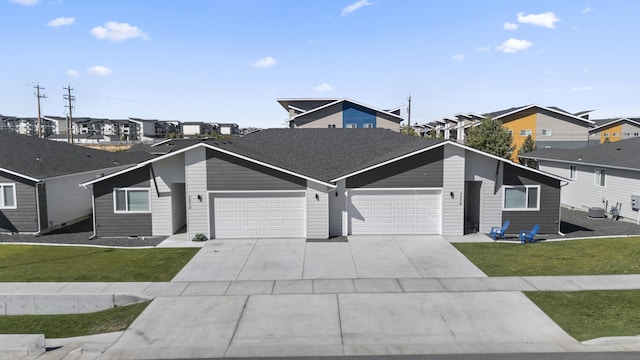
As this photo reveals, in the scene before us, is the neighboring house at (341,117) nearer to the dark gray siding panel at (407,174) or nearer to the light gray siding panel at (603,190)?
the light gray siding panel at (603,190)

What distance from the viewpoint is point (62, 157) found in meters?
25.2

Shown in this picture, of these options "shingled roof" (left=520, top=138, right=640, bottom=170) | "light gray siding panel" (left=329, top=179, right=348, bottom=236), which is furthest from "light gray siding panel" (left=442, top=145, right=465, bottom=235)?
"shingled roof" (left=520, top=138, right=640, bottom=170)

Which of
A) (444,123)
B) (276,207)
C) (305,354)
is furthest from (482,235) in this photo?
(444,123)

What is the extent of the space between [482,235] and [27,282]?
18.3 metres

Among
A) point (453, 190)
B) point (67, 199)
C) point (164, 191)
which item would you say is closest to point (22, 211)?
point (67, 199)

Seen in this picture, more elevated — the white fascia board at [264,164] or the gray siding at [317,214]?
the white fascia board at [264,164]

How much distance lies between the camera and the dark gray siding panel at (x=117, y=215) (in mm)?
19906

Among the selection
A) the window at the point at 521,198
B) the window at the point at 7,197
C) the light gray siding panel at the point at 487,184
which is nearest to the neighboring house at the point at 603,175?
the window at the point at 521,198

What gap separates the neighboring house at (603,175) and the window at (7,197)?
27995 millimetres

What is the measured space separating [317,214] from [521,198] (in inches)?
388

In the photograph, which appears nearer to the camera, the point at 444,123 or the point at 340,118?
the point at 340,118

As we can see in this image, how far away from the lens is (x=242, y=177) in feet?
63.5

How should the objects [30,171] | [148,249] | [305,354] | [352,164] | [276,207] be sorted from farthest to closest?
[352,164] < [30,171] < [276,207] < [148,249] < [305,354]

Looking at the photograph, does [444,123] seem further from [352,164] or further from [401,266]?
[401,266]
